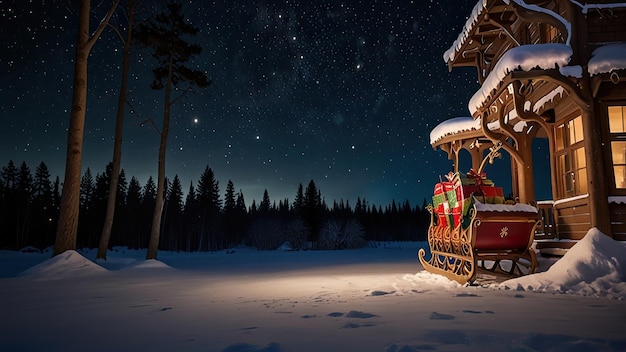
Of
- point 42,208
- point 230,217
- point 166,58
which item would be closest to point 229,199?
point 230,217

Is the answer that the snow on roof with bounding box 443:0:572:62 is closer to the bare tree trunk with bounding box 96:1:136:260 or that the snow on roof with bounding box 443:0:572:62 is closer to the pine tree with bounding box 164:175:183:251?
the bare tree trunk with bounding box 96:1:136:260

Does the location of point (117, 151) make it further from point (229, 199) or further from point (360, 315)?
point (229, 199)

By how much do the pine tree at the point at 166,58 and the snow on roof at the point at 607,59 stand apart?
544 inches

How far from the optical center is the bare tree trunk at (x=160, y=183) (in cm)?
1549

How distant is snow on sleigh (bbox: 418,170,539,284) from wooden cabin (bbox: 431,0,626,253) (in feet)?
4.95

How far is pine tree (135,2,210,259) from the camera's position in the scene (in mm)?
15695

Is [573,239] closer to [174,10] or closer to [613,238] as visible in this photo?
[613,238]

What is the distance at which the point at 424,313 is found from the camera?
4250 millimetres

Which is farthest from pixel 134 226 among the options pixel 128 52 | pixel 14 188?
pixel 128 52

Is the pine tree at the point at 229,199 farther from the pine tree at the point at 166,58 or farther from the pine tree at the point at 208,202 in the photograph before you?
the pine tree at the point at 166,58

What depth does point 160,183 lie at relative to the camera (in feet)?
51.8

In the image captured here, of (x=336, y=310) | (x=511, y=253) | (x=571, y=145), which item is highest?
(x=571, y=145)

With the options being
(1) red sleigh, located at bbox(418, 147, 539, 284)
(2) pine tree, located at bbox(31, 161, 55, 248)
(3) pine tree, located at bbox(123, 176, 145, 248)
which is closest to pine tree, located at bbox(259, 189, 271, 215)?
(3) pine tree, located at bbox(123, 176, 145, 248)

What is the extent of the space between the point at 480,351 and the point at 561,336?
86 cm
